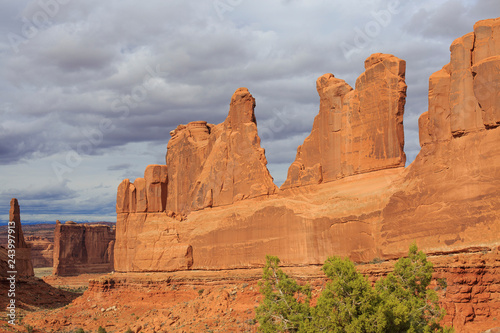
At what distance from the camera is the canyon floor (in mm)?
21266

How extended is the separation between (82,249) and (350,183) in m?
65.4

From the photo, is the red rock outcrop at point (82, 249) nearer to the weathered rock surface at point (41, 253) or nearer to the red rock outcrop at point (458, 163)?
the weathered rock surface at point (41, 253)

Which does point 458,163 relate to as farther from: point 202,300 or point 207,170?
point 207,170

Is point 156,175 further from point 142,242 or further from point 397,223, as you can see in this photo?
point 397,223

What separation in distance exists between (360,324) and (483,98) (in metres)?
10.1

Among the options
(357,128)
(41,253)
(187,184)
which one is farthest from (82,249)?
(357,128)

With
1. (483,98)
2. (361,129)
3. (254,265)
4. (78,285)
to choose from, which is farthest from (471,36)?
(78,285)

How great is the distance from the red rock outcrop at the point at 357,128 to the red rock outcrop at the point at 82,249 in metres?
59.4

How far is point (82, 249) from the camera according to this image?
86.6 m

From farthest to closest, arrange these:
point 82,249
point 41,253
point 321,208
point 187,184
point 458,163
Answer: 1. point 41,253
2. point 82,249
3. point 187,184
4. point 321,208
5. point 458,163

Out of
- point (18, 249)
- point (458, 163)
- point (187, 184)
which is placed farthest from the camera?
point (18, 249)

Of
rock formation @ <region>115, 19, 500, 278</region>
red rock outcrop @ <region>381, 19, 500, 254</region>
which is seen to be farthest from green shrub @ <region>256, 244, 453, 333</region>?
rock formation @ <region>115, 19, 500, 278</region>

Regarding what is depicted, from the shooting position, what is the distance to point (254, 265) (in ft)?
109

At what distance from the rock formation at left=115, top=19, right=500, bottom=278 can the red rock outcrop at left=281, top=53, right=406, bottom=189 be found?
0.05m
